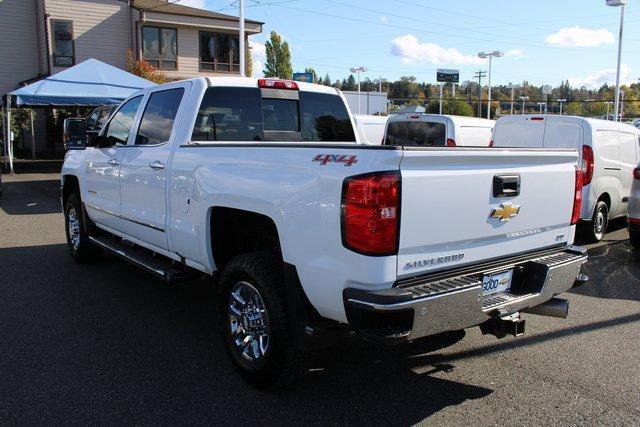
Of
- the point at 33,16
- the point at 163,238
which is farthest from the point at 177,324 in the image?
the point at 33,16

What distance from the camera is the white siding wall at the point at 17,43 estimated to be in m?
26.6

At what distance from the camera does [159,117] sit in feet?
17.1

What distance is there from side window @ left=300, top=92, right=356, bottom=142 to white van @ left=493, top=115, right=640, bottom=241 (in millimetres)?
4308

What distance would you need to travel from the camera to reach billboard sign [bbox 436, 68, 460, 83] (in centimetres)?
9031

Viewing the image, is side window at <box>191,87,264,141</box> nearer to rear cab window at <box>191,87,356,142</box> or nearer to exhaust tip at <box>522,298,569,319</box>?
rear cab window at <box>191,87,356,142</box>

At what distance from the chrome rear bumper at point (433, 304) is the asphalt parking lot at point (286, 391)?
674 millimetres

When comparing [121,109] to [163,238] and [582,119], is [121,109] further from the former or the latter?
[582,119]

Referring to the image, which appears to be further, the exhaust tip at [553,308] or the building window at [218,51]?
the building window at [218,51]

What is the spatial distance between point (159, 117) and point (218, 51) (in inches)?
1116

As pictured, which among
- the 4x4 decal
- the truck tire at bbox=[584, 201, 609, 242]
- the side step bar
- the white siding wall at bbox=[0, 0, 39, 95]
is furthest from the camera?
the white siding wall at bbox=[0, 0, 39, 95]

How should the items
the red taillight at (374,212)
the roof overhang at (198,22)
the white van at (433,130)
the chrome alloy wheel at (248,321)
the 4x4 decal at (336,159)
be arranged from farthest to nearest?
1. the roof overhang at (198,22)
2. the white van at (433,130)
3. the chrome alloy wheel at (248,321)
4. the 4x4 decal at (336,159)
5. the red taillight at (374,212)

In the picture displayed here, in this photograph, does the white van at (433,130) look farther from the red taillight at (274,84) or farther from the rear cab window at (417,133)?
the red taillight at (274,84)

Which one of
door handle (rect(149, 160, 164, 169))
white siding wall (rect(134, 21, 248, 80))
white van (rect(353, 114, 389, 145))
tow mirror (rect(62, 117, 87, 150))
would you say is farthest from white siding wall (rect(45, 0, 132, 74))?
door handle (rect(149, 160, 164, 169))

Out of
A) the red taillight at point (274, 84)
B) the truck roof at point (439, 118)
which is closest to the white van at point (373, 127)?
→ the truck roof at point (439, 118)
